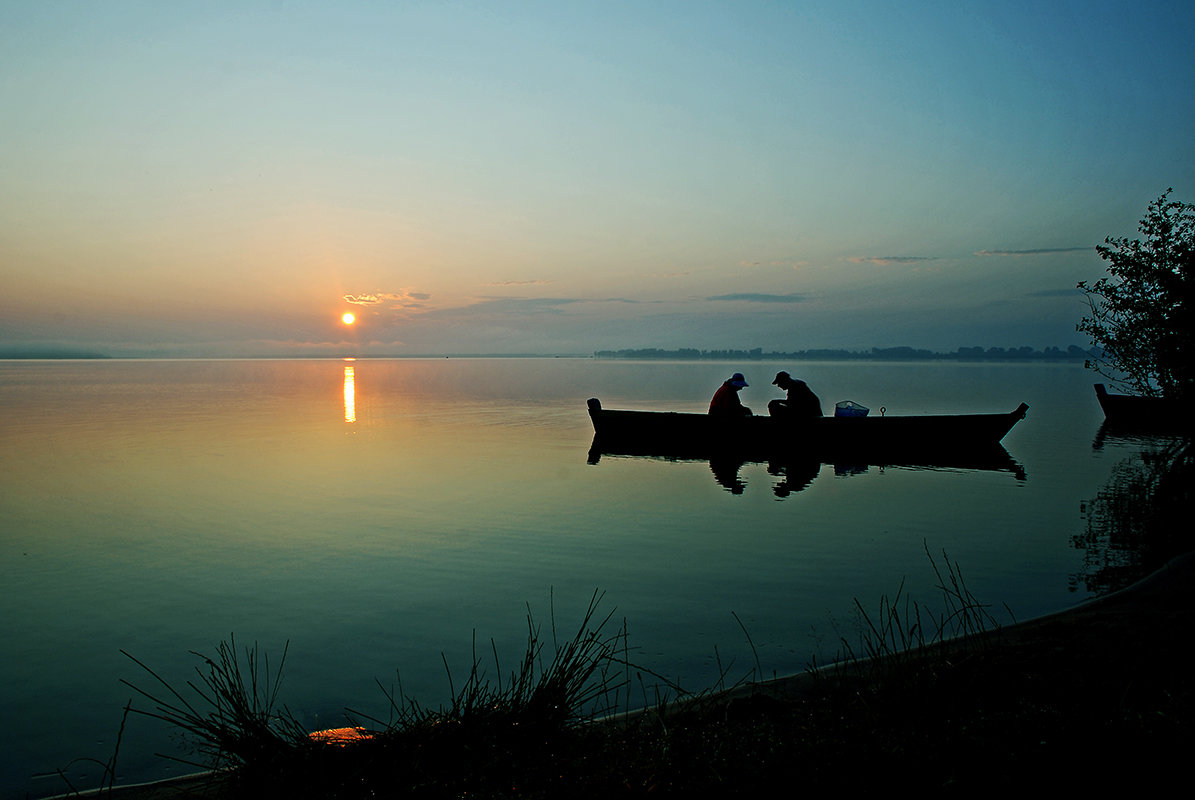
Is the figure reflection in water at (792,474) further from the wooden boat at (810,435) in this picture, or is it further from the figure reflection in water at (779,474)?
the wooden boat at (810,435)

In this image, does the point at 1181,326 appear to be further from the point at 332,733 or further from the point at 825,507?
the point at 332,733

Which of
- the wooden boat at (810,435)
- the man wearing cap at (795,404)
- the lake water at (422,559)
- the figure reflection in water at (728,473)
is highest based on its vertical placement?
the man wearing cap at (795,404)

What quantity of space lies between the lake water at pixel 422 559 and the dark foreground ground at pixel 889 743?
1894 millimetres

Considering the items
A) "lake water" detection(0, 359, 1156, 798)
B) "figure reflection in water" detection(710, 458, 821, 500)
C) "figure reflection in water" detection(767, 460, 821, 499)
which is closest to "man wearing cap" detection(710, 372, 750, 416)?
"figure reflection in water" detection(710, 458, 821, 500)

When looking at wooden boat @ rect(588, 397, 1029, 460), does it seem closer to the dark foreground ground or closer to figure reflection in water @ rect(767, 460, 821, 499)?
figure reflection in water @ rect(767, 460, 821, 499)

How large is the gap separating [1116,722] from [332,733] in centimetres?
445

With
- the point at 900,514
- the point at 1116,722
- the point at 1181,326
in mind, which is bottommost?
the point at 900,514

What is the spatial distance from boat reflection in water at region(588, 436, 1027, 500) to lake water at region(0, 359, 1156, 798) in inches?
19.6

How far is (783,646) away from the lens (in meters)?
7.56

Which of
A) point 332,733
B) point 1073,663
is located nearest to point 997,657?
point 1073,663

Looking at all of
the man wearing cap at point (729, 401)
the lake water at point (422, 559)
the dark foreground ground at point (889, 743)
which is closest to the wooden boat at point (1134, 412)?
the lake water at point (422, 559)

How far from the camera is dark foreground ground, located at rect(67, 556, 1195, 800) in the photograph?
3.62 metres

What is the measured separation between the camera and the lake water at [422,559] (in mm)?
7141

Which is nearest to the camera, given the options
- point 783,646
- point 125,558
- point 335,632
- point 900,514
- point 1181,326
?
point 783,646
